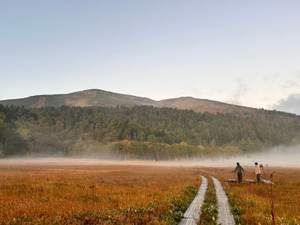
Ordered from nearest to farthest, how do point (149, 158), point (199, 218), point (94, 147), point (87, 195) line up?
point (199, 218) < point (87, 195) < point (149, 158) < point (94, 147)

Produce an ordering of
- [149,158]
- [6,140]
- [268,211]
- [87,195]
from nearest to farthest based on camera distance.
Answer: [268,211] → [87,195] → [6,140] → [149,158]

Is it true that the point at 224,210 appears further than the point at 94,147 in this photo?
No

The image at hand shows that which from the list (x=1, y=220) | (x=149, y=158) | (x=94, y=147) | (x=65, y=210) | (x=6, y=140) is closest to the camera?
(x=1, y=220)

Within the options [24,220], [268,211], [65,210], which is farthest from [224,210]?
[24,220]

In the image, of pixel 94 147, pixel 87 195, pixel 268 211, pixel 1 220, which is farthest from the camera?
pixel 94 147

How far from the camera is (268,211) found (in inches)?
489

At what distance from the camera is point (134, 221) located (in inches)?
388

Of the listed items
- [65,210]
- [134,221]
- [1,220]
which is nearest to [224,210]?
[134,221]

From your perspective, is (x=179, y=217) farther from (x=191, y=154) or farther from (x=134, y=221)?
(x=191, y=154)

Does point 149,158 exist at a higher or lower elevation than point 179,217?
lower

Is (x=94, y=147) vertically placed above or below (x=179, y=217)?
below

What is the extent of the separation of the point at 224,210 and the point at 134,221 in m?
5.78

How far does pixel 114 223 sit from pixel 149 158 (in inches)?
7004

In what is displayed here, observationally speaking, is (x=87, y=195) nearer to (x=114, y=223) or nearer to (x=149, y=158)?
(x=114, y=223)
